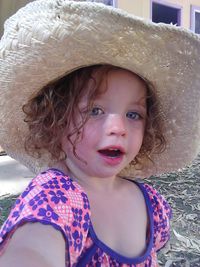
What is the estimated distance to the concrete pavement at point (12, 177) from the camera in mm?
2790

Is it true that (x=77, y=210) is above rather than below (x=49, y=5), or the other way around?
below

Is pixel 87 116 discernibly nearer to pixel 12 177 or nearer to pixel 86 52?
pixel 86 52

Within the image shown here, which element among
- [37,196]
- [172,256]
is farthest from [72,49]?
[172,256]

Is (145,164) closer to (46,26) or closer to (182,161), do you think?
(182,161)

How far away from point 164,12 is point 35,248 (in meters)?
7.35

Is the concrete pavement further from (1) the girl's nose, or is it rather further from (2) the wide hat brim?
(1) the girl's nose

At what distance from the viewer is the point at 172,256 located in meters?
2.05

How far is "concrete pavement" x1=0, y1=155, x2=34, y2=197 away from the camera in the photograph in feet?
9.15

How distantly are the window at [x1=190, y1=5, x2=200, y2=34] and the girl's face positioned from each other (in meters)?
7.65

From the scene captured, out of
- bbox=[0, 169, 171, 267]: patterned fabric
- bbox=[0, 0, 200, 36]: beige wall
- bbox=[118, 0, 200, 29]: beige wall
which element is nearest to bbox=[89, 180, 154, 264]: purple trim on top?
bbox=[0, 169, 171, 267]: patterned fabric

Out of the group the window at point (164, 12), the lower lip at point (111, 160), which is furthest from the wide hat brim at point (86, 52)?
the window at point (164, 12)

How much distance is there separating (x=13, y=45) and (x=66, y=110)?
0.64ft

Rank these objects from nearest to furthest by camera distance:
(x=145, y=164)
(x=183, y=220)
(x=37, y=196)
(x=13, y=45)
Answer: (x=37, y=196)
(x=13, y=45)
(x=145, y=164)
(x=183, y=220)

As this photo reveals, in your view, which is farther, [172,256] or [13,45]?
[172,256]
